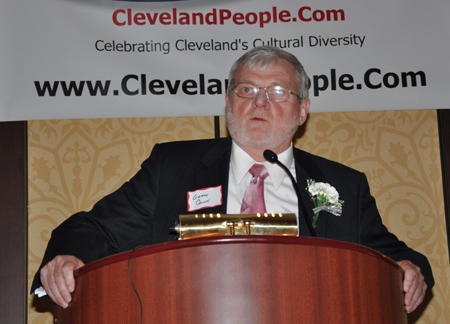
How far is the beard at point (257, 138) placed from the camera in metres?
2.50

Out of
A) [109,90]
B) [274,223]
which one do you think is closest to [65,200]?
[109,90]

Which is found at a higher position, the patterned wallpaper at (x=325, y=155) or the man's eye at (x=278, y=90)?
the man's eye at (x=278, y=90)

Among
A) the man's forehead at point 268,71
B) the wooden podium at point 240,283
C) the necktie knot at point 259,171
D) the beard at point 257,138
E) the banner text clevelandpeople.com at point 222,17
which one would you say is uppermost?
the banner text clevelandpeople.com at point 222,17

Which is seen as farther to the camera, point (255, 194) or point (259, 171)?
point (259, 171)

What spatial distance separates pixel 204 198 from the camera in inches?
87.0

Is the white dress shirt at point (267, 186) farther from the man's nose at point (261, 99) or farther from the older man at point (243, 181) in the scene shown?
the man's nose at point (261, 99)

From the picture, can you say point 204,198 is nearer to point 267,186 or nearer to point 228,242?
point 267,186

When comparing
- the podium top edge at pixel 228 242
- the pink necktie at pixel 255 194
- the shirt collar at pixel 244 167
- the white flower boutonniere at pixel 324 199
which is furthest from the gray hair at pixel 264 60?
the podium top edge at pixel 228 242

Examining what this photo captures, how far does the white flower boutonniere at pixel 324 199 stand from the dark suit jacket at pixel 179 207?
3cm

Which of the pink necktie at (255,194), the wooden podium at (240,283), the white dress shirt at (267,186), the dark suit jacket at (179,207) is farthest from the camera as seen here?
the white dress shirt at (267,186)

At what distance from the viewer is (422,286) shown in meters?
1.83

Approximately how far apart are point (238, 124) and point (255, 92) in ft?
0.53

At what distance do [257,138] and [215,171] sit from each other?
27 cm

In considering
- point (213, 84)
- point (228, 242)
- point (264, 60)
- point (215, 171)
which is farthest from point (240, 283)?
point (213, 84)
